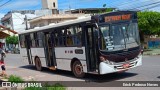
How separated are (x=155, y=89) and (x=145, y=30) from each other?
993 inches

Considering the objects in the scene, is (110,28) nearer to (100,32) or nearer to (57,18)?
(100,32)

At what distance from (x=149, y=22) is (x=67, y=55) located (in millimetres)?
21134

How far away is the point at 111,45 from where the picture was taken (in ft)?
41.7

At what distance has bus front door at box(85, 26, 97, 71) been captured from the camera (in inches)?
512

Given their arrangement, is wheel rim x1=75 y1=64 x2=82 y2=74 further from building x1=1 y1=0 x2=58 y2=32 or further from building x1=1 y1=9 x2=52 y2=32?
building x1=1 y1=9 x2=52 y2=32

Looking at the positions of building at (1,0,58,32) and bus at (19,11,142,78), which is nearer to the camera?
bus at (19,11,142,78)

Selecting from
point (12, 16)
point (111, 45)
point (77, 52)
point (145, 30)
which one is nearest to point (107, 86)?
point (111, 45)

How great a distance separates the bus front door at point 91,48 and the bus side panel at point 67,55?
372 mm

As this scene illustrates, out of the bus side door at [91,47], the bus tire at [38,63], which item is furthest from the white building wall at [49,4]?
the bus side door at [91,47]

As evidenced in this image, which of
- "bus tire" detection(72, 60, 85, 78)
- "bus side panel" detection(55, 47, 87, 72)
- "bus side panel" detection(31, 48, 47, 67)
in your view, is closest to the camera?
"bus side panel" detection(55, 47, 87, 72)

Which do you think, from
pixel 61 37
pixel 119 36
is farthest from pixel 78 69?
pixel 119 36

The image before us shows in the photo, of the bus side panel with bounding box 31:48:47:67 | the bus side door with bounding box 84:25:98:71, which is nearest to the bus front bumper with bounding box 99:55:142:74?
the bus side door with bounding box 84:25:98:71

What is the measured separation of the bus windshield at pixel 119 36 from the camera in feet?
41.5

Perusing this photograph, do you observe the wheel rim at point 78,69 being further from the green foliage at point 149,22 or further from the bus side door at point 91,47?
the green foliage at point 149,22
